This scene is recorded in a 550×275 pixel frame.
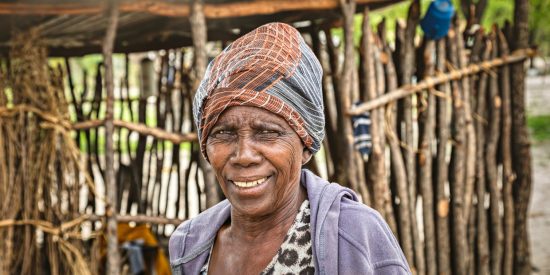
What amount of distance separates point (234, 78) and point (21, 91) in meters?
2.90

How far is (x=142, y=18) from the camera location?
4805 mm

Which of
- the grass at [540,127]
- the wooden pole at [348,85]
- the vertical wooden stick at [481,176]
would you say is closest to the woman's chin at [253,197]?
the wooden pole at [348,85]

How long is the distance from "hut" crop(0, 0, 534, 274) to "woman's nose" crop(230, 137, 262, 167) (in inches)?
97.1

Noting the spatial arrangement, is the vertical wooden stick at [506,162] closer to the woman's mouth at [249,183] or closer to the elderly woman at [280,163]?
the elderly woman at [280,163]

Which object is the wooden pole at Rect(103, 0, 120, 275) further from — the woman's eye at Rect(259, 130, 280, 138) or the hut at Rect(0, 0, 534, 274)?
the woman's eye at Rect(259, 130, 280, 138)

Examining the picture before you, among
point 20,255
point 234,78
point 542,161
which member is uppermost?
point 234,78

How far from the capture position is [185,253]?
206 centimetres

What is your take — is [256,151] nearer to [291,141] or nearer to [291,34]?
[291,141]

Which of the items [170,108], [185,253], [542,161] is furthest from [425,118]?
[542,161]

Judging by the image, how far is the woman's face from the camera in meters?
1.79

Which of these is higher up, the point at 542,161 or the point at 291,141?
the point at 291,141

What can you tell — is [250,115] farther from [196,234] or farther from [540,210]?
[540,210]

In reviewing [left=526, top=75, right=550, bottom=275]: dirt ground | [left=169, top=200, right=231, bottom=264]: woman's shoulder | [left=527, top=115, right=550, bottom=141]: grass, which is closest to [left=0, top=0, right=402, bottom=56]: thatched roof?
[left=169, top=200, right=231, bottom=264]: woman's shoulder

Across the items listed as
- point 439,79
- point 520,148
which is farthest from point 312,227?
point 520,148
